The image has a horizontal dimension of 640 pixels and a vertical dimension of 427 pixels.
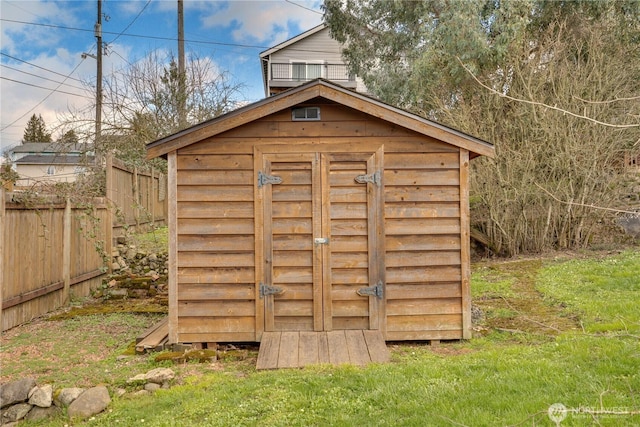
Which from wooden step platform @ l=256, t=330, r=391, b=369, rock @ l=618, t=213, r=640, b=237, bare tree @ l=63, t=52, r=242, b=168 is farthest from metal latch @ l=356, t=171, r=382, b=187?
bare tree @ l=63, t=52, r=242, b=168

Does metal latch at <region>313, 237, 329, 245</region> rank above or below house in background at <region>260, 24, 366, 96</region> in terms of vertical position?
below

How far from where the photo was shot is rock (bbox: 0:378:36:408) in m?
3.68

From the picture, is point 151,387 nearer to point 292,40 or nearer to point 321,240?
point 321,240

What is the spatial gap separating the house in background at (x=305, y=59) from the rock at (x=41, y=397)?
2147 cm

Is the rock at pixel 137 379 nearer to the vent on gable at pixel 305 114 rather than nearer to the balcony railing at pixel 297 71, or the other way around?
the vent on gable at pixel 305 114

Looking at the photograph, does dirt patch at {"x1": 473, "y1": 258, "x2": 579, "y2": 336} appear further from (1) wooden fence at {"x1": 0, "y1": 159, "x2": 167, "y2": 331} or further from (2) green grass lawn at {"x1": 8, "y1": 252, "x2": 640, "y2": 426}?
(1) wooden fence at {"x1": 0, "y1": 159, "x2": 167, "y2": 331}

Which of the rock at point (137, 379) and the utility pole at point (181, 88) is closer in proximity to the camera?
the rock at point (137, 379)

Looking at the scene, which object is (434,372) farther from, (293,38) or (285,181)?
(293,38)

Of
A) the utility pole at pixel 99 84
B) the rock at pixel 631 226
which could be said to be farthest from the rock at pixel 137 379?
the rock at pixel 631 226

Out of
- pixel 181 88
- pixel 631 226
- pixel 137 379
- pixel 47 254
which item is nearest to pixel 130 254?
pixel 47 254

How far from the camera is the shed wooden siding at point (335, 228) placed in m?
5.28

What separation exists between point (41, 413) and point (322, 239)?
3.14m

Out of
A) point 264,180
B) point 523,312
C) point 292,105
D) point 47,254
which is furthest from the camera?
point 47,254

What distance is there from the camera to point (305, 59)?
79.7 ft
